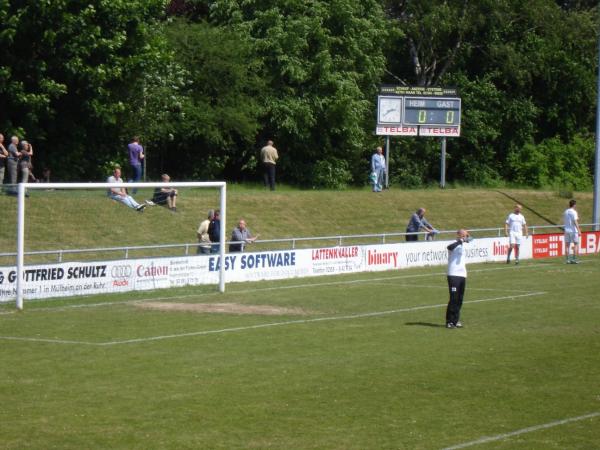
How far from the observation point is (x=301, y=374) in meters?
15.9

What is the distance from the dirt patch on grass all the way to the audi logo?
1882mm

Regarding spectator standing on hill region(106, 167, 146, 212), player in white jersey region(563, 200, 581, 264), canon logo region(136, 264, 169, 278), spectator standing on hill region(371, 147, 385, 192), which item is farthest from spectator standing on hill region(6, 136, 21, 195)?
spectator standing on hill region(371, 147, 385, 192)

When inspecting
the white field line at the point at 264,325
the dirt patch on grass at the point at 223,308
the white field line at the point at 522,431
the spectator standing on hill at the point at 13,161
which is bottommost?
the dirt patch on grass at the point at 223,308

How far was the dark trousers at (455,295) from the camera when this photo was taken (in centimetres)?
2078

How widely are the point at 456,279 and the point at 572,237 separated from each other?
17709 mm

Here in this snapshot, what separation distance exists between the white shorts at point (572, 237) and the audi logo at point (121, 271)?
16504mm

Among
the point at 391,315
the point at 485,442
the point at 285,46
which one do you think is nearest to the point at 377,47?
the point at 285,46

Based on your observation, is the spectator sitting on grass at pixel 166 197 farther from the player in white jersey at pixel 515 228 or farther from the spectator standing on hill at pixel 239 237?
the player in white jersey at pixel 515 228

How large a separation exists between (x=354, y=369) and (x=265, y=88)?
36.5 metres

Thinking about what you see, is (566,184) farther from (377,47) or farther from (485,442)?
(485,442)

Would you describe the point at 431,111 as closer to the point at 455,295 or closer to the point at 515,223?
the point at 515,223

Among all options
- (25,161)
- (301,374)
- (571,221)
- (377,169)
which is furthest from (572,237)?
(301,374)

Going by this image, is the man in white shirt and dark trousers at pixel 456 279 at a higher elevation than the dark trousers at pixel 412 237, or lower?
higher

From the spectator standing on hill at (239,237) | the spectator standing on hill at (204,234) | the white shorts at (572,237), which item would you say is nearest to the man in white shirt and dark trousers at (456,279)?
→ the spectator standing on hill at (204,234)
